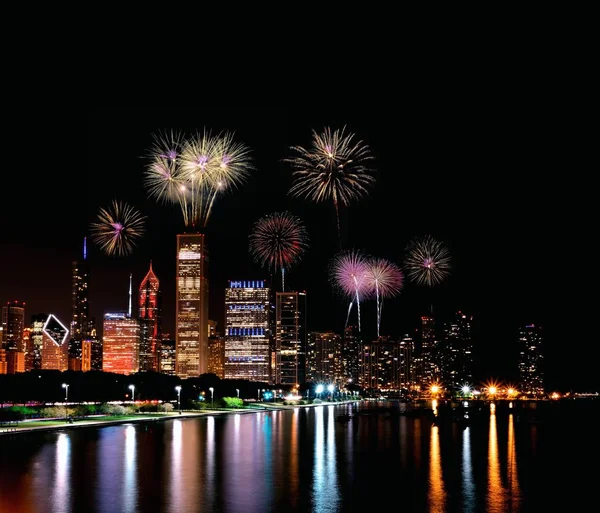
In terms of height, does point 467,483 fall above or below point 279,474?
below

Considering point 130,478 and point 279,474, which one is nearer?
point 130,478

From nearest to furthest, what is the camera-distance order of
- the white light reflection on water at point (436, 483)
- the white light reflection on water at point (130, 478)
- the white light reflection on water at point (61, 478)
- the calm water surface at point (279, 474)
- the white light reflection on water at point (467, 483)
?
the white light reflection on water at point (61, 478) → the white light reflection on water at point (130, 478) → the calm water surface at point (279, 474) → the white light reflection on water at point (436, 483) → the white light reflection on water at point (467, 483)

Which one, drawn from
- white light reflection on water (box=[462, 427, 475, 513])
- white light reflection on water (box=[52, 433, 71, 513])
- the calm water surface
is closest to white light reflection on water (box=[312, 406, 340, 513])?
the calm water surface

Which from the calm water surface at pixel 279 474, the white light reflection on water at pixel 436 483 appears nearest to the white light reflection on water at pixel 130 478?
the calm water surface at pixel 279 474

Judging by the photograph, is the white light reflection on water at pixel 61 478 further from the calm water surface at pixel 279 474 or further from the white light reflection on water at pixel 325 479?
the white light reflection on water at pixel 325 479

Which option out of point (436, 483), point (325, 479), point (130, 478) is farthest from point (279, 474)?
point (436, 483)

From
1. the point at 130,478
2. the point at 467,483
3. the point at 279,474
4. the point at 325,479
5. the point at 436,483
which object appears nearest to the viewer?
the point at 130,478

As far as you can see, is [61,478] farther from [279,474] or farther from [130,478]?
[279,474]

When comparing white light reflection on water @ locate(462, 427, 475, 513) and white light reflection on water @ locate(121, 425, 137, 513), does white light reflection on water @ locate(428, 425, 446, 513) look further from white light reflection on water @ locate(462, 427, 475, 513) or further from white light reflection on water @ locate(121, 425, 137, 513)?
white light reflection on water @ locate(121, 425, 137, 513)
